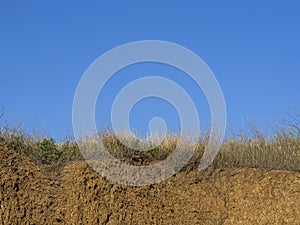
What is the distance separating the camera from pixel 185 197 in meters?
13.4

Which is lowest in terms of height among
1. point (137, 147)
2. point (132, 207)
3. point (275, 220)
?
point (275, 220)

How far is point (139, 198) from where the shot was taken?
13078 mm

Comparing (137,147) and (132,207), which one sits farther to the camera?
(137,147)

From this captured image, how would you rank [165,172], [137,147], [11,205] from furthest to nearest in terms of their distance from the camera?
[137,147], [165,172], [11,205]

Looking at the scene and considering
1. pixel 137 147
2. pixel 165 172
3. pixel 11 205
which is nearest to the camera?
pixel 11 205

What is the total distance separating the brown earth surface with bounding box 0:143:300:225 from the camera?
41.7 feet

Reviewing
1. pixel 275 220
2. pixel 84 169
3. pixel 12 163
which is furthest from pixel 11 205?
pixel 275 220

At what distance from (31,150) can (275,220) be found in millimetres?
5824

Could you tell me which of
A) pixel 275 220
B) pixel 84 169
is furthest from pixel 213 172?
pixel 84 169

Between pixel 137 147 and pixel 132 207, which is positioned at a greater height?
pixel 137 147

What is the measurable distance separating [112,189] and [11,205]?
6.98 feet

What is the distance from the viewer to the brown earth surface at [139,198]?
500 inches

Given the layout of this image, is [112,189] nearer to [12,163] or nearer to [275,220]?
[12,163]

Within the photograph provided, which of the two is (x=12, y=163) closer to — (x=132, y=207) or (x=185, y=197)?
(x=132, y=207)
